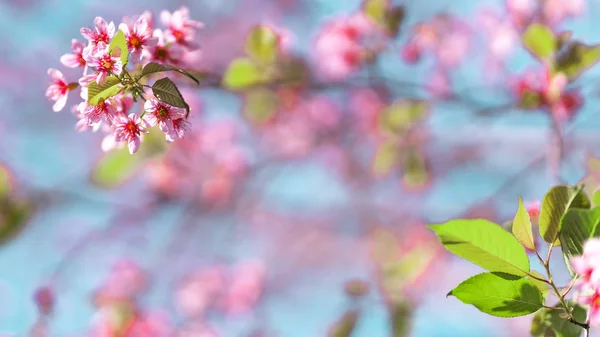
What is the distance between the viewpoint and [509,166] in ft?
9.31

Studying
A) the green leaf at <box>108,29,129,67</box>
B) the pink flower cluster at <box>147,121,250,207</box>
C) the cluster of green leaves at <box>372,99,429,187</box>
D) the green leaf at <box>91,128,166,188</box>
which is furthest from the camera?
the pink flower cluster at <box>147,121,250,207</box>

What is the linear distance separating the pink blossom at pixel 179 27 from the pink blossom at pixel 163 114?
0.14 m

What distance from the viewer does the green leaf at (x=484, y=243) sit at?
1.61 feet

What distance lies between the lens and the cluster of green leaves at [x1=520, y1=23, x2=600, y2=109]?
38.7 inches

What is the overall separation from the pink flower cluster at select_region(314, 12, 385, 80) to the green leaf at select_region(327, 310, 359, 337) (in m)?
0.57

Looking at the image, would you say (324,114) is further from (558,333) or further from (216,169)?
(558,333)

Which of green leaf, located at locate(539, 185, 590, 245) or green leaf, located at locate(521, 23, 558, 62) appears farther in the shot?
green leaf, located at locate(521, 23, 558, 62)

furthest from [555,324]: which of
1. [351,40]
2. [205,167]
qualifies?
[205,167]

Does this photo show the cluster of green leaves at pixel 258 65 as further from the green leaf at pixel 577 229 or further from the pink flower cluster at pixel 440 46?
the green leaf at pixel 577 229

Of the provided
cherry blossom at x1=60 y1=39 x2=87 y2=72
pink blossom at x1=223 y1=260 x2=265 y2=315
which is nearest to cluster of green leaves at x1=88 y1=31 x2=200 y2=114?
cherry blossom at x1=60 y1=39 x2=87 y2=72

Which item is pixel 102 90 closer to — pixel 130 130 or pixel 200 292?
pixel 130 130

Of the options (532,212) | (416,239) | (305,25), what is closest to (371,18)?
(532,212)

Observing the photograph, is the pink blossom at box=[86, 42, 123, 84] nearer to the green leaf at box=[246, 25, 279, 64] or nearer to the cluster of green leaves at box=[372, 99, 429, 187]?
the green leaf at box=[246, 25, 279, 64]

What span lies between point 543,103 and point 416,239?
4.32 ft
